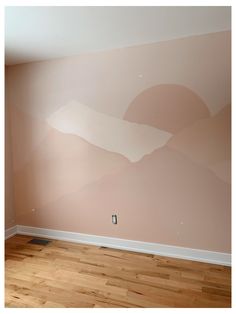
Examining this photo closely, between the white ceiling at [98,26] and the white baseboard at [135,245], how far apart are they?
234 centimetres

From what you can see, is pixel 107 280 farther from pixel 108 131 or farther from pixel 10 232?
pixel 10 232

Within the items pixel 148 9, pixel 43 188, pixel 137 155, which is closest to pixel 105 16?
pixel 148 9

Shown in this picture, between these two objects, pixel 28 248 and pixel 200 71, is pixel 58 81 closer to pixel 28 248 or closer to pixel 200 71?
pixel 200 71

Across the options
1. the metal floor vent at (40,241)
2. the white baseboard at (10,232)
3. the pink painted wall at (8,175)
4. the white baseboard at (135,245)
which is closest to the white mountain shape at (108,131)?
the pink painted wall at (8,175)

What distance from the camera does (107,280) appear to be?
2180 mm

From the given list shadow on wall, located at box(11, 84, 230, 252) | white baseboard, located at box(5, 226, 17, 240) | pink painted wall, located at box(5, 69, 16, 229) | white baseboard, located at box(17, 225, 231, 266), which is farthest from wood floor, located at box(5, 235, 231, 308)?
pink painted wall, located at box(5, 69, 16, 229)

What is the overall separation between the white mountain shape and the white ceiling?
763mm

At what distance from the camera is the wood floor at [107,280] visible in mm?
1891

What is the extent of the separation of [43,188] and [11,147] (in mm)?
800

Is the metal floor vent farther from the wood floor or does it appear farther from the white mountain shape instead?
the white mountain shape

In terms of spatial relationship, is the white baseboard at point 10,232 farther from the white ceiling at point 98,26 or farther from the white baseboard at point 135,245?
the white ceiling at point 98,26

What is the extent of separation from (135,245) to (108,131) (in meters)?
1.45

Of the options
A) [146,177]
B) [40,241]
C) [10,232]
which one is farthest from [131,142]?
[10,232]

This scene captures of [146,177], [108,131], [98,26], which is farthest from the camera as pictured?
[108,131]
